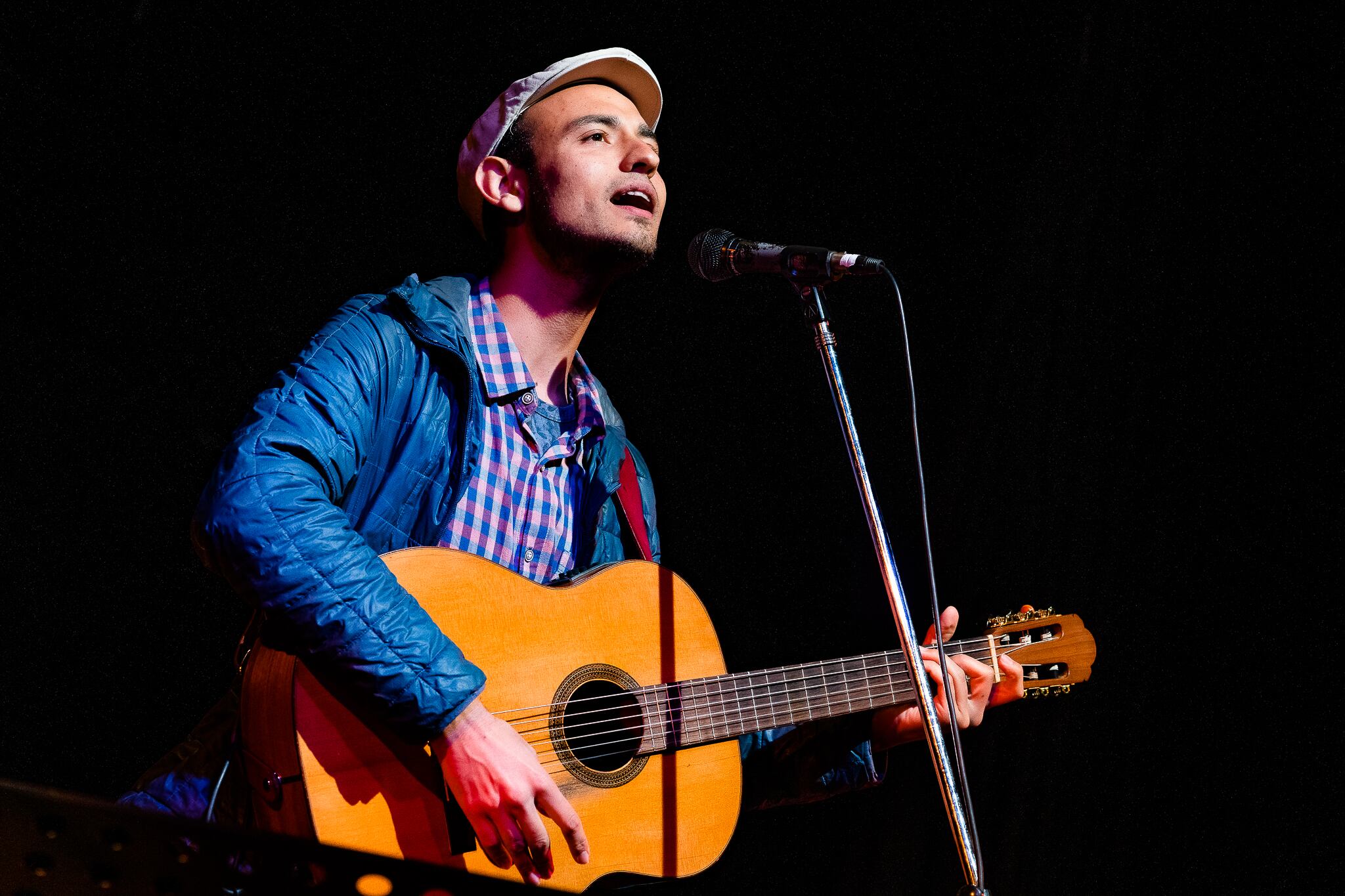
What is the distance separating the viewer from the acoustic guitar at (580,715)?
Result: 61.4 inches

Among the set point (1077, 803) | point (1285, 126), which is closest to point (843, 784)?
point (1077, 803)

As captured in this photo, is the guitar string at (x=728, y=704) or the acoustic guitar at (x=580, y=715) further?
the guitar string at (x=728, y=704)

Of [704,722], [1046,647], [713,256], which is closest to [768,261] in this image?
[713,256]

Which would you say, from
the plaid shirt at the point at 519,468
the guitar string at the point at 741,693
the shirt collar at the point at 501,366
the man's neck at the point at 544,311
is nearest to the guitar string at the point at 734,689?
the guitar string at the point at 741,693

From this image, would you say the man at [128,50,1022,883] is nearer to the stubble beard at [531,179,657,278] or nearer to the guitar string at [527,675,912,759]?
the stubble beard at [531,179,657,278]

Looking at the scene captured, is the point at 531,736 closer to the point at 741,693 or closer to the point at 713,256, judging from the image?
the point at 741,693

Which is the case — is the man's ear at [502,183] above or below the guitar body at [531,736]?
above

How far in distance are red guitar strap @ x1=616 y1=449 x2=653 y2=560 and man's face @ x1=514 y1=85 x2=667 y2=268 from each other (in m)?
0.55

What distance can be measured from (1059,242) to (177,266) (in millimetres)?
2767

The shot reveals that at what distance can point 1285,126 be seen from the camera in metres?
3.22

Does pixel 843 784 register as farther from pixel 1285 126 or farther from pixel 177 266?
pixel 1285 126

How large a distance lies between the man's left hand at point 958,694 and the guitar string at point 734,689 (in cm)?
5

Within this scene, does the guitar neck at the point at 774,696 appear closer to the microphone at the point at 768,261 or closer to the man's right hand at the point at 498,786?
the man's right hand at the point at 498,786

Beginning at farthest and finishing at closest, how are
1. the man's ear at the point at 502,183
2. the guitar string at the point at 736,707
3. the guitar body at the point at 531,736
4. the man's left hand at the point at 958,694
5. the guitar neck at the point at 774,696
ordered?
the man's ear at the point at 502,183 < the man's left hand at the point at 958,694 < the guitar neck at the point at 774,696 < the guitar string at the point at 736,707 < the guitar body at the point at 531,736
